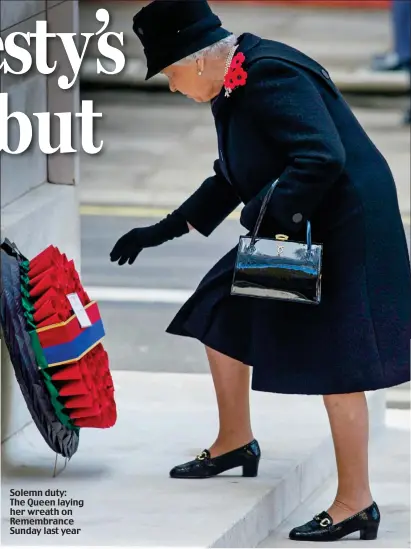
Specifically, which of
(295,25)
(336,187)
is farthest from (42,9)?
(295,25)

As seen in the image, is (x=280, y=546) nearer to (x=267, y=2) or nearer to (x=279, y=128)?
(x=279, y=128)

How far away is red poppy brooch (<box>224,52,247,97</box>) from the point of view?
183 inches

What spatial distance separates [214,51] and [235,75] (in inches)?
5.1

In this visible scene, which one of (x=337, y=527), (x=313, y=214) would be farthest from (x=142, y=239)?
(x=337, y=527)

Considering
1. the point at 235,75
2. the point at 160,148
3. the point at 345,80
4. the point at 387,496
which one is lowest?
the point at 387,496

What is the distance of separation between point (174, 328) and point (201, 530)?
761 mm

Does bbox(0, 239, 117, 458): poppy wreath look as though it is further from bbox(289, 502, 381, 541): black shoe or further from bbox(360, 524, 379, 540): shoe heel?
bbox(360, 524, 379, 540): shoe heel

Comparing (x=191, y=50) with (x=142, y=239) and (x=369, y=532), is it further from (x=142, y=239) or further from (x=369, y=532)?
(x=369, y=532)

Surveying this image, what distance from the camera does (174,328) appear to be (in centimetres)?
517

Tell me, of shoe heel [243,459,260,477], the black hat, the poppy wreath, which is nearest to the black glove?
the poppy wreath

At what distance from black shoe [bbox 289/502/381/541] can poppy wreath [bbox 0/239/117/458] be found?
0.72m

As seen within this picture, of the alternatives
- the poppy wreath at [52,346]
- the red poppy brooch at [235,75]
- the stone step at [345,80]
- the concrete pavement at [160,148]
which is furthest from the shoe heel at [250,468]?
the stone step at [345,80]

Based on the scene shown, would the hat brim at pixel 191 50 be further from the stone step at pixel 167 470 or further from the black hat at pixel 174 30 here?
the stone step at pixel 167 470

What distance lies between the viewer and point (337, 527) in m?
4.88
